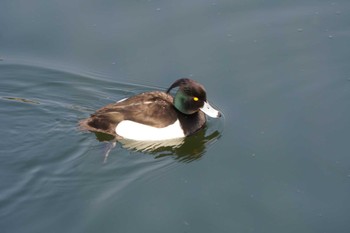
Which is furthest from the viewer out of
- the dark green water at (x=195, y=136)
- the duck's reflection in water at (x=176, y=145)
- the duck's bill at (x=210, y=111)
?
the duck's bill at (x=210, y=111)

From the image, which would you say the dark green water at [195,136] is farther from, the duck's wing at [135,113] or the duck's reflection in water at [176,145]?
the duck's wing at [135,113]

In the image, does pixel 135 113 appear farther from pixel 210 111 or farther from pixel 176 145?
pixel 210 111

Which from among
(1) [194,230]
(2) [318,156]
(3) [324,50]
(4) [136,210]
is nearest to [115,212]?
(4) [136,210]

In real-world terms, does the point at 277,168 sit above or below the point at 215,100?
below

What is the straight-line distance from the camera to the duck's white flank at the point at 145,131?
27.8ft

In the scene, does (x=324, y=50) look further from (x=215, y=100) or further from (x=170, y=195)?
(x=170, y=195)

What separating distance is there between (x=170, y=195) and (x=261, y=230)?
1095 millimetres

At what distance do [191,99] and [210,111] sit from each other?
0.28 metres

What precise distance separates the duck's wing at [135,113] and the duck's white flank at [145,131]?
0.17ft

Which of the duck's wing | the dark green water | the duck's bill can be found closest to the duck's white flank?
the duck's wing

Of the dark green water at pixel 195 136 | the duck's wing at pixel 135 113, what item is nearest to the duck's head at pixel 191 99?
the duck's wing at pixel 135 113

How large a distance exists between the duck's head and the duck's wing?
169 millimetres

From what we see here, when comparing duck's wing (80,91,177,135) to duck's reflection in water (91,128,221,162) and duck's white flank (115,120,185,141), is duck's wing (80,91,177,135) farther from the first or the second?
duck's reflection in water (91,128,221,162)

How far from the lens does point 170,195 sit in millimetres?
7367
